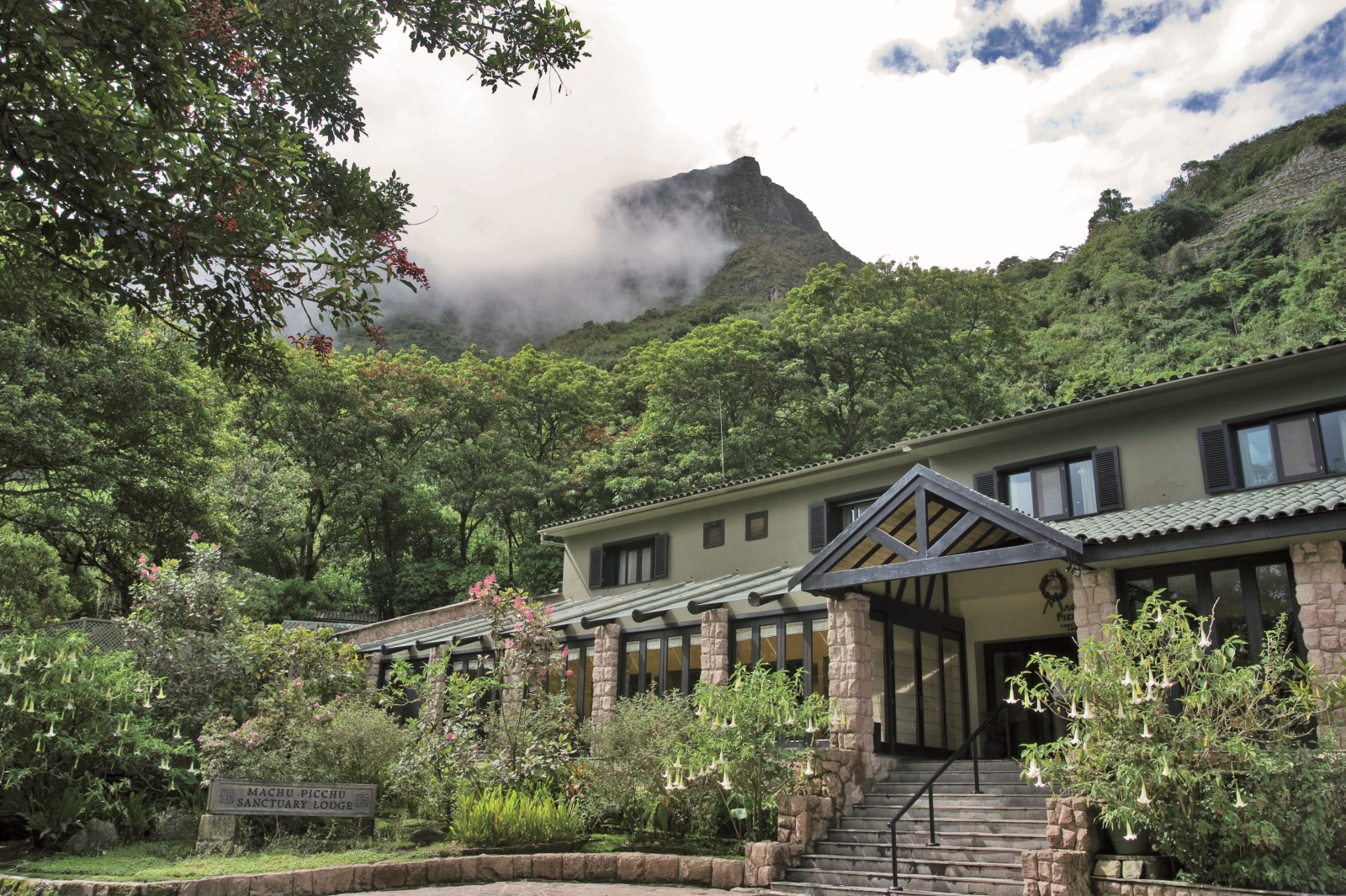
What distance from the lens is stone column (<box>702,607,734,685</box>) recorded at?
17078 mm

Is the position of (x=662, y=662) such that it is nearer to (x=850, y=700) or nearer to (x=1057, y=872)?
(x=850, y=700)

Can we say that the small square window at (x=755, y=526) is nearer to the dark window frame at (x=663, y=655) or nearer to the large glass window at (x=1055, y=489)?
the dark window frame at (x=663, y=655)

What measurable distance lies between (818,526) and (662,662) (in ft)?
15.3

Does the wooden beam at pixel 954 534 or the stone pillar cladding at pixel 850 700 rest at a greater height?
the wooden beam at pixel 954 534

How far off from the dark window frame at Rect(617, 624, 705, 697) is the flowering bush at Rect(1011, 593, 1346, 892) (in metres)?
8.33

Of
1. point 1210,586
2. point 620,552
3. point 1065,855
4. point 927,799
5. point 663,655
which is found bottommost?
point 1065,855

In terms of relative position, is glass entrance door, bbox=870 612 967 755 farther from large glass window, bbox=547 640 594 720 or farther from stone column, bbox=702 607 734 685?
large glass window, bbox=547 640 594 720

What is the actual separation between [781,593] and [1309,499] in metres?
7.77

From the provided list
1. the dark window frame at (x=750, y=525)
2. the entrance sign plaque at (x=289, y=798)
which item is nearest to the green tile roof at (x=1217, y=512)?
the dark window frame at (x=750, y=525)

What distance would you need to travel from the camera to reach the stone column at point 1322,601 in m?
10.9

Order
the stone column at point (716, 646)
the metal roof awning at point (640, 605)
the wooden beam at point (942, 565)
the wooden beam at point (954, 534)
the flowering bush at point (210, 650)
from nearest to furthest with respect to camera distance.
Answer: the wooden beam at point (942, 565)
the wooden beam at point (954, 534)
the flowering bush at point (210, 650)
the stone column at point (716, 646)
the metal roof awning at point (640, 605)

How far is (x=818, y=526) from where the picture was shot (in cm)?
2041

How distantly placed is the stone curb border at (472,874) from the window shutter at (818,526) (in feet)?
30.2

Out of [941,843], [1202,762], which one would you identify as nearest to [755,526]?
[941,843]
